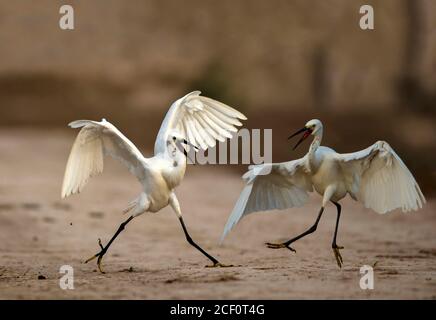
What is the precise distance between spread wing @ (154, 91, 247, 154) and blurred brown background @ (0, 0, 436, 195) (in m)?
10.3

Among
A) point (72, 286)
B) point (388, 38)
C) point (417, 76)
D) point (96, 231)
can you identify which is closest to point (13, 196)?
point (96, 231)

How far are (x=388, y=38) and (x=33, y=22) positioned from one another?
818 centimetres

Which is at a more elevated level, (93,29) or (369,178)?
(93,29)

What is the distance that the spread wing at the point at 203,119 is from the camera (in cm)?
672

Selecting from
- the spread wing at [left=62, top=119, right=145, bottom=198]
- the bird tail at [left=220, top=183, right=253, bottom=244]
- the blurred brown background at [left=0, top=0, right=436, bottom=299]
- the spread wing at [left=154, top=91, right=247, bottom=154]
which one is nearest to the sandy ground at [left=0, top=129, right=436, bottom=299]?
the blurred brown background at [left=0, top=0, right=436, bottom=299]

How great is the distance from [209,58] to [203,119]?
44.1ft

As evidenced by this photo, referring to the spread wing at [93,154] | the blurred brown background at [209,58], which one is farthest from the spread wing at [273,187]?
the blurred brown background at [209,58]

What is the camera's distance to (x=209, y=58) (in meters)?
20.1

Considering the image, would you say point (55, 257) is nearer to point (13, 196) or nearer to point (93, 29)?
point (13, 196)

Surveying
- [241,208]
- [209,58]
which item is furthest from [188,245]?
[209,58]

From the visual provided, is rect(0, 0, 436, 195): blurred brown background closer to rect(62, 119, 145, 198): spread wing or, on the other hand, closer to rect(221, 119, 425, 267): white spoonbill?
rect(221, 119, 425, 267): white spoonbill

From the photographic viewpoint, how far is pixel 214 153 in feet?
41.2

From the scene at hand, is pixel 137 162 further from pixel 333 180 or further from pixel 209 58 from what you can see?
pixel 209 58

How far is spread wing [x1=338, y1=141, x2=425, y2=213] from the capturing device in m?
6.22
